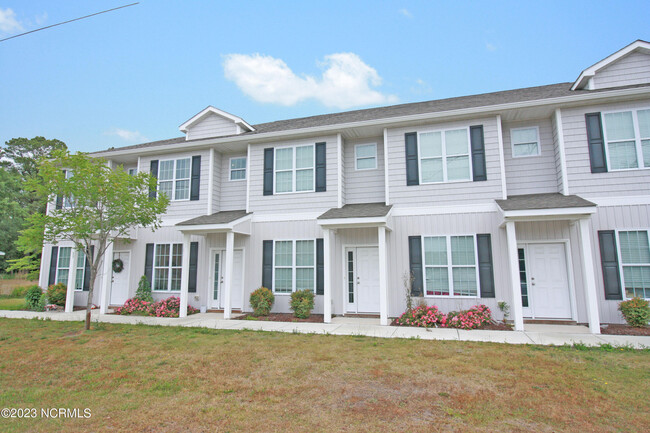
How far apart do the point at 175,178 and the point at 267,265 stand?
4.94m

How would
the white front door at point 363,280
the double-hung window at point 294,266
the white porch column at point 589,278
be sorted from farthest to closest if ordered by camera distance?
the double-hung window at point 294,266 < the white front door at point 363,280 < the white porch column at point 589,278

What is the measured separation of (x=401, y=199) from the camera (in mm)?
10336

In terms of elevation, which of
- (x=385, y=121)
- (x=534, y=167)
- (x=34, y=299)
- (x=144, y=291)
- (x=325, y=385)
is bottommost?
(x=325, y=385)

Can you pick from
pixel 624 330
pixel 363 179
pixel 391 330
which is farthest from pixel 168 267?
pixel 624 330

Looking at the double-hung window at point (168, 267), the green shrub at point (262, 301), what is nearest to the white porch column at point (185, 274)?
the double-hung window at point (168, 267)

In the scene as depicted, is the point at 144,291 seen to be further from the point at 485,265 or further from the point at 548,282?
the point at 548,282

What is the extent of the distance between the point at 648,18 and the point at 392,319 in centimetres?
1241

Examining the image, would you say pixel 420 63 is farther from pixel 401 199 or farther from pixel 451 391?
pixel 451 391

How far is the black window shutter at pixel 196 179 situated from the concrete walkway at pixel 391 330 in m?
4.17

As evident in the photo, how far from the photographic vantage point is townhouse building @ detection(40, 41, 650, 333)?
8.67 m

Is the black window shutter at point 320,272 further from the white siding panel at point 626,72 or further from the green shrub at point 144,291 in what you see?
the white siding panel at point 626,72

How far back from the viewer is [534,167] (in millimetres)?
9922

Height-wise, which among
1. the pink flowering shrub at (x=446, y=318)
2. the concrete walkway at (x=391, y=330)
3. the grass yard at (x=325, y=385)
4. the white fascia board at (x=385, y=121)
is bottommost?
the grass yard at (x=325, y=385)

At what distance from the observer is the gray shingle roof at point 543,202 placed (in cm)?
802
